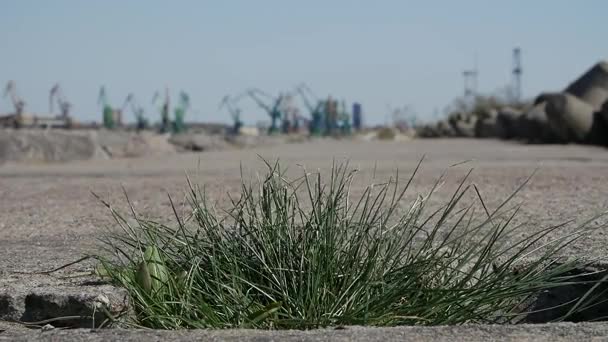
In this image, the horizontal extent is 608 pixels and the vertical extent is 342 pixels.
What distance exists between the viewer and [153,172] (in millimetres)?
14086

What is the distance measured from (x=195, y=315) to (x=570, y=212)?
368cm

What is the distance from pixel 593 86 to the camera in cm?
2908

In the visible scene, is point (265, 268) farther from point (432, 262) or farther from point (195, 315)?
point (432, 262)

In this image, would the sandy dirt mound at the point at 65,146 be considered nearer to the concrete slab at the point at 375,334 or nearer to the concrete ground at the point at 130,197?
the concrete ground at the point at 130,197

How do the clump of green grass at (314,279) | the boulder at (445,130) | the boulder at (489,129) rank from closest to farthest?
the clump of green grass at (314,279), the boulder at (489,129), the boulder at (445,130)

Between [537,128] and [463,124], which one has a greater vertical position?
[537,128]

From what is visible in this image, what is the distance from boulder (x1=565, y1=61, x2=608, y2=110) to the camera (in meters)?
28.4

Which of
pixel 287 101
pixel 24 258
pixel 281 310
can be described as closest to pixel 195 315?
pixel 281 310

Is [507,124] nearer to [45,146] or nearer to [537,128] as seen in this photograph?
[537,128]

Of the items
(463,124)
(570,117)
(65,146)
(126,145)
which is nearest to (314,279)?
(65,146)

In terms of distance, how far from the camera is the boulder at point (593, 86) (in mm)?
28359

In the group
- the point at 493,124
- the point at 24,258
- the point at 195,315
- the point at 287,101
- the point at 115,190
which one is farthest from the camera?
the point at 287,101

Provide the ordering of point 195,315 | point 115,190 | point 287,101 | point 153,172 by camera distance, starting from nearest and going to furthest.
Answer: point 195,315 → point 115,190 → point 153,172 → point 287,101

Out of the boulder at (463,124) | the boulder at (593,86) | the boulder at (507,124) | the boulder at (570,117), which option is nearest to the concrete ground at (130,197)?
the boulder at (570,117)
